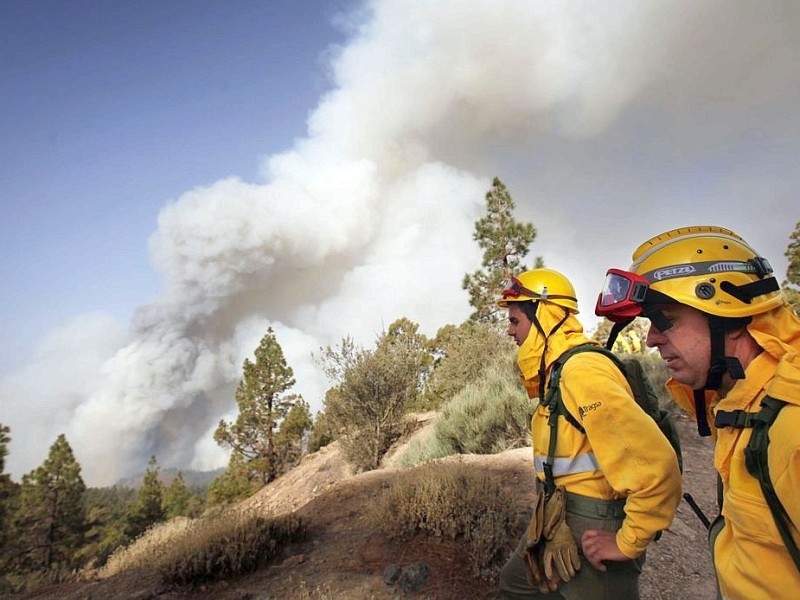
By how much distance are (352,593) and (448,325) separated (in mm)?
28120

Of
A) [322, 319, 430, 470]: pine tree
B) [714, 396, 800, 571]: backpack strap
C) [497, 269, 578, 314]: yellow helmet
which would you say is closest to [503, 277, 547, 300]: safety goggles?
[497, 269, 578, 314]: yellow helmet

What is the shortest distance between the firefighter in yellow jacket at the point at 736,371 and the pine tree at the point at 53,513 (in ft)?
104

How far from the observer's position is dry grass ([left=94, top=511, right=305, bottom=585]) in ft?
15.0

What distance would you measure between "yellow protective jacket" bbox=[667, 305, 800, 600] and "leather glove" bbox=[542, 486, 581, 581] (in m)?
0.93

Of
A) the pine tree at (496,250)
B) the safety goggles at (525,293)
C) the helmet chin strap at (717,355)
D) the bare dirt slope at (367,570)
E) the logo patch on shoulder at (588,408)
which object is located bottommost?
the bare dirt slope at (367,570)

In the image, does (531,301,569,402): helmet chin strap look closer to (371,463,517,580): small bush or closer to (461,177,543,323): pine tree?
(371,463,517,580): small bush

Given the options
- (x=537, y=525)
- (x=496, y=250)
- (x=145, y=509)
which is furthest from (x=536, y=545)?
(x=145, y=509)

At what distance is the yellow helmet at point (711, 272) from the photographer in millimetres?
1436

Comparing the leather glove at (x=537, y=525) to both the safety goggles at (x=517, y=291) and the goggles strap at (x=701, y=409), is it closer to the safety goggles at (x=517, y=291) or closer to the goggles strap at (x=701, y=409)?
the goggles strap at (x=701, y=409)

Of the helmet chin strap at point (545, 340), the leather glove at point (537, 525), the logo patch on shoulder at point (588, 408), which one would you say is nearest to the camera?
the logo patch on shoulder at point (588, 408)

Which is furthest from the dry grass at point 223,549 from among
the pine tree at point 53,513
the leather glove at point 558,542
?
the pine tree at point 53,513

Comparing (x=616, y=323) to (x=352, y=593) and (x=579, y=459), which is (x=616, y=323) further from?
(x=352, y=593)

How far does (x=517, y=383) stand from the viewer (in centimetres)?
1146

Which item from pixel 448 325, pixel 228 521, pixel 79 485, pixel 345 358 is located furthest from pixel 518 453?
pixel 79 485
